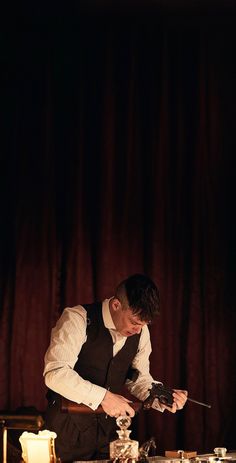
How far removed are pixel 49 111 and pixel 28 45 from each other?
1.36 feet

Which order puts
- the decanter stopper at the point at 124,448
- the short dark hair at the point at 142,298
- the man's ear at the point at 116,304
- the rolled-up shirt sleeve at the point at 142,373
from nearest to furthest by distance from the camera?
1. the decanter stopper at the point at 124,448
2. the short dark hair at the point at 142,298
3. the man's ear at the point at 116,304
4. the rolled-up shirt sleeve at the point at 142,373

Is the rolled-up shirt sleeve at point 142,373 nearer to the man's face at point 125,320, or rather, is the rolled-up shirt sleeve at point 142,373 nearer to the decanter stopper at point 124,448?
the man's face at point 125,320

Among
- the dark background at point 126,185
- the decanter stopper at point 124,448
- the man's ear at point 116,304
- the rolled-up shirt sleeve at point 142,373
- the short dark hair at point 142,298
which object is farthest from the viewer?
the dark background at point 126,185

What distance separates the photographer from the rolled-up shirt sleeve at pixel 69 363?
9.18 feet

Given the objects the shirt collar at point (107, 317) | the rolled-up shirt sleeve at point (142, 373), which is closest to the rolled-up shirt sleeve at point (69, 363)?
the shirt collar at point (107, 317)

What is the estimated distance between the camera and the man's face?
302cm

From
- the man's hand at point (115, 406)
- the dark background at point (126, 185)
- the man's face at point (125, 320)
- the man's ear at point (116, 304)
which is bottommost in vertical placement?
the man's hand at point (115, 406)

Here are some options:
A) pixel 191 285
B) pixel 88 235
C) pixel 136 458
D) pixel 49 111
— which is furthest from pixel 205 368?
pixel 136 458

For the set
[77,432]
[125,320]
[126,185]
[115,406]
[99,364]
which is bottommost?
[77,432]

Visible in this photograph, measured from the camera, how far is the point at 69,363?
9.55ft

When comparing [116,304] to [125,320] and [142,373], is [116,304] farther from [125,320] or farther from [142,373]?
[142,373]

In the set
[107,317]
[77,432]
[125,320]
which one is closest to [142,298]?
[125,320]

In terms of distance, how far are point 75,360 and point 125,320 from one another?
265mm

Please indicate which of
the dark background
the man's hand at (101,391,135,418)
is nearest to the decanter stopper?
the man's hand at (101,391,135,418)
